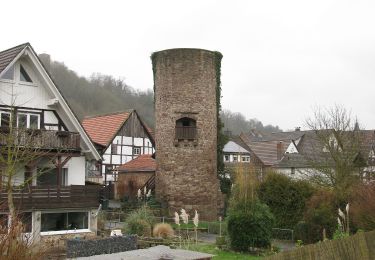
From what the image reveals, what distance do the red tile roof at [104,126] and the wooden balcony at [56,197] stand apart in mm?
19193

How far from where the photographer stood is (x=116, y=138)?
42688mm

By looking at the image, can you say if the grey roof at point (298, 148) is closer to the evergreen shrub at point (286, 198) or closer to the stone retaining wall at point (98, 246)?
the evergreen shrub at point (286, 198)

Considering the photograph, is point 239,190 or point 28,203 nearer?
point 239,190

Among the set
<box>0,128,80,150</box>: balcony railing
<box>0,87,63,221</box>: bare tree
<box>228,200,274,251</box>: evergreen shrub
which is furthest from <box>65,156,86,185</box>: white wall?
<box>228,200,274,251</box>: evergreen shrub

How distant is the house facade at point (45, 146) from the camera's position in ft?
68.4

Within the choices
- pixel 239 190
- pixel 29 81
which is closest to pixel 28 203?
pixel 29 81

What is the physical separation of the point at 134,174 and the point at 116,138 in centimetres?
439

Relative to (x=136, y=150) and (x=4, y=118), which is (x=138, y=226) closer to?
(x=4, y=118)

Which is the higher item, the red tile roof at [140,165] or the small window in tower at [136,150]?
the small window in tower at [136,150]

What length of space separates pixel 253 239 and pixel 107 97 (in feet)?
204

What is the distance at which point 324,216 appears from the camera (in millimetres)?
19562

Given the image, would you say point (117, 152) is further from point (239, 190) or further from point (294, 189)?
point (239, 190)

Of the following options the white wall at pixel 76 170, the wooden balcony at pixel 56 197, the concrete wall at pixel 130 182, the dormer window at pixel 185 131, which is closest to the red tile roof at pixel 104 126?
the concrete wall at pixel 130 182

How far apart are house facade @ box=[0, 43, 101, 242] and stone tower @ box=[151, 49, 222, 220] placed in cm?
710
